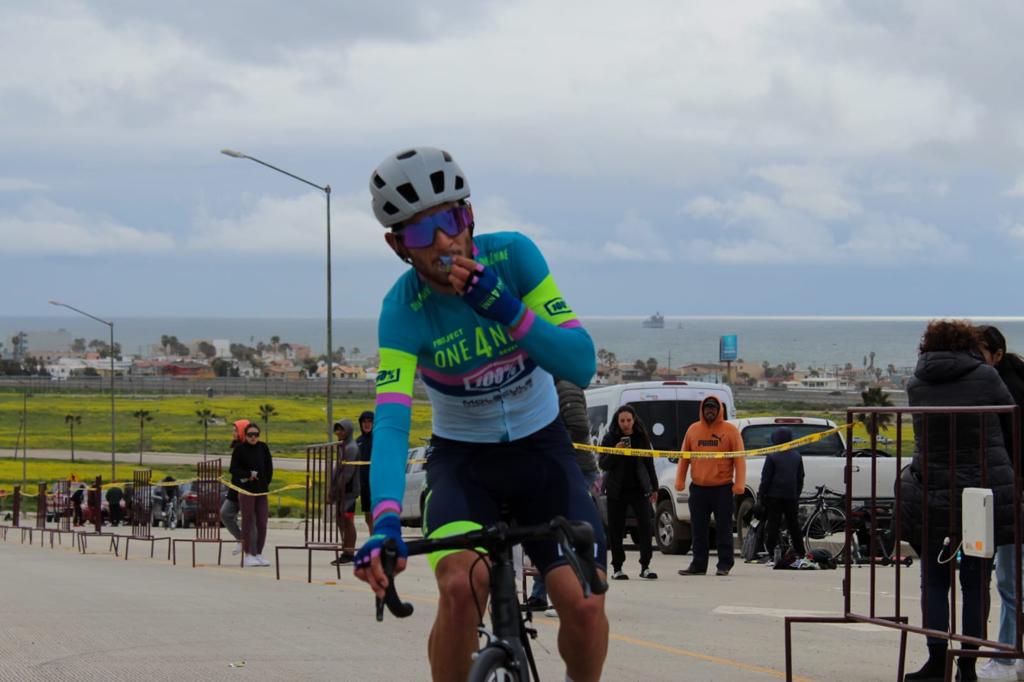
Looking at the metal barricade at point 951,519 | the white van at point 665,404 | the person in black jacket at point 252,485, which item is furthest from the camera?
the white van at point 665,404

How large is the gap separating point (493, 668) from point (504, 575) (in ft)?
0.99

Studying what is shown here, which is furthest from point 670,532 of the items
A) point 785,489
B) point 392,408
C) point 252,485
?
point 392,408

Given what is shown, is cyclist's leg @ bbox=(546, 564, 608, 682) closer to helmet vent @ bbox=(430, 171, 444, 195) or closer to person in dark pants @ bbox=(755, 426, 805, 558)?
helmet vent @ bbox=(430, 171, 444, 195)

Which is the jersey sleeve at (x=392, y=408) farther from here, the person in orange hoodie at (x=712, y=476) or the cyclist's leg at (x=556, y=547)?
the person in orange hoodie at (x=712, y=476)

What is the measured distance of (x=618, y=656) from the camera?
9414mm

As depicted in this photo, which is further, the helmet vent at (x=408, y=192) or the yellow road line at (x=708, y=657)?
the yellow road line at (x=708, y=657)

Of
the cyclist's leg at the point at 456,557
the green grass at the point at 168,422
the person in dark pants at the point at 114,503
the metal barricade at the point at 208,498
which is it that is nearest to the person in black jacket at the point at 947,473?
the cyclist's leg at the point at 456,557

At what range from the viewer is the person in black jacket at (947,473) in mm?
7754

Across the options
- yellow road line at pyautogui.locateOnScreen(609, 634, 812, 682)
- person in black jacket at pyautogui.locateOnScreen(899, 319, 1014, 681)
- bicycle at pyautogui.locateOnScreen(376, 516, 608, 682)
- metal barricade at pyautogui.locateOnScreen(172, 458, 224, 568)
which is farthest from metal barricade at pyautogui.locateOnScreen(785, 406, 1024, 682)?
metal barricade at pyautogui.locateOnScreen(172, 458, 224, 568)

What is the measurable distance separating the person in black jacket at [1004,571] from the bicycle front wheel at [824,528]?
9402mm

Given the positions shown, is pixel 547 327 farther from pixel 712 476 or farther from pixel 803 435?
pixel 803 435

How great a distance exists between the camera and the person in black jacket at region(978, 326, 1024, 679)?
837 cm

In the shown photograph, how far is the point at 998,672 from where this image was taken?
8.36 metres

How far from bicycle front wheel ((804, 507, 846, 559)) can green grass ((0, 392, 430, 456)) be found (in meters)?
78.8
